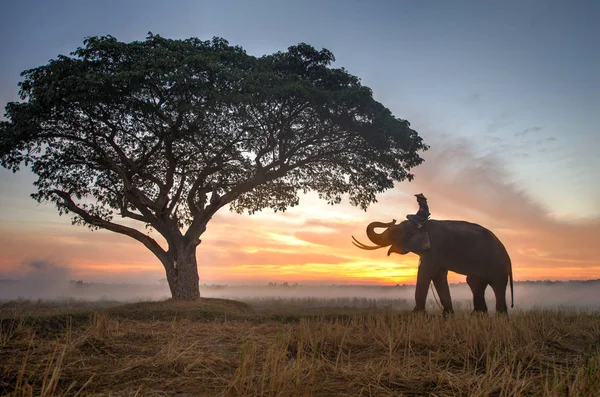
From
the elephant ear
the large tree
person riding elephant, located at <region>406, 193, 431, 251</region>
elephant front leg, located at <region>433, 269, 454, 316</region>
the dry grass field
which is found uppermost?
the large tree

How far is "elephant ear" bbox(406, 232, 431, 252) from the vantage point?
41.0 feet

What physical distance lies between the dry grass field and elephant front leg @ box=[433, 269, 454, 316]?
358 cm

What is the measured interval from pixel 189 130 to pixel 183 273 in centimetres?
634

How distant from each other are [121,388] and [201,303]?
1321 centimetres

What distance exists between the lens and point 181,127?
59.2 ft

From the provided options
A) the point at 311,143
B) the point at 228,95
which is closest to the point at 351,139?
the point at 311,143

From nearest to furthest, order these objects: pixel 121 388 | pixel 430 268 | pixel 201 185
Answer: pixel 121 388 → pixel 430 268 → pixel 201 185

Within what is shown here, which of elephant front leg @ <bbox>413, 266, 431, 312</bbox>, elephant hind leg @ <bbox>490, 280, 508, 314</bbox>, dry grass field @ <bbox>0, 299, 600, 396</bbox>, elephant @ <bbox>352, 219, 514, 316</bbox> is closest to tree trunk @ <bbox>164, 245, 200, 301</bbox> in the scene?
dry grass field @ <bbox>0, 299, 600, 396</bbox>

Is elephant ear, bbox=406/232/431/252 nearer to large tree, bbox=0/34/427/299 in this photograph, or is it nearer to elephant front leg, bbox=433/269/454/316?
elephant front leg, bbox=433/269/454/316

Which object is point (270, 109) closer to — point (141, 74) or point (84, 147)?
point (141, 74)

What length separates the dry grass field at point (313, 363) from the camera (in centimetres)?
423

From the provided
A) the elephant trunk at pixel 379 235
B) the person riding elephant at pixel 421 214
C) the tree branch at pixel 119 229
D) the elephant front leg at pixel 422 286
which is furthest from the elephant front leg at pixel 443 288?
the tree branch at pixel 119 229

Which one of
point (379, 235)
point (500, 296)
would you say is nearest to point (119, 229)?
point (379, 235)

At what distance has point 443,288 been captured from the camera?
12.5 m
